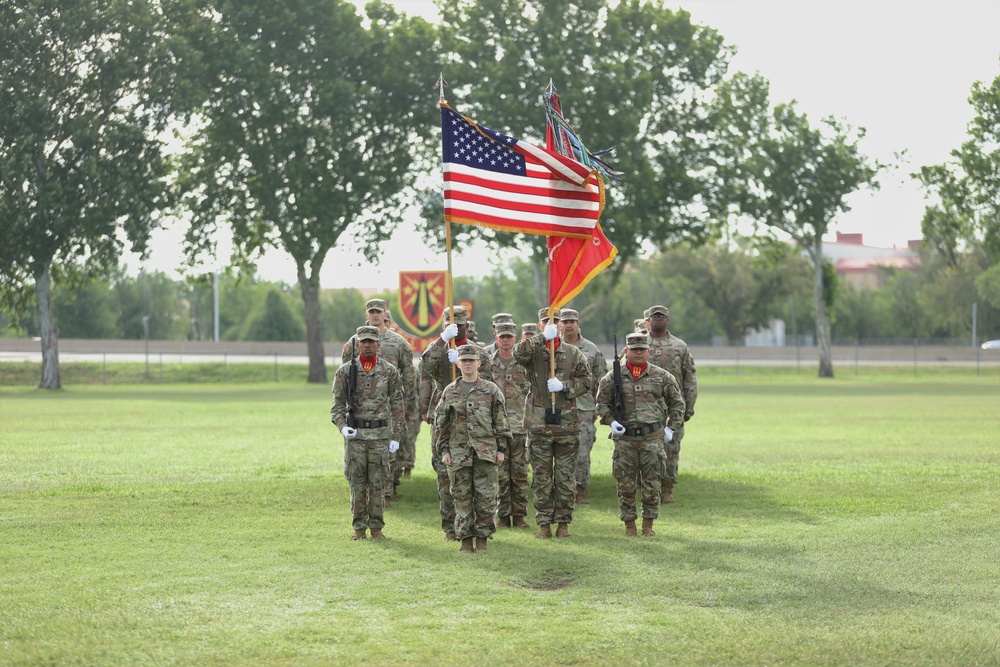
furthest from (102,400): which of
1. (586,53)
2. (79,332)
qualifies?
(79,332)

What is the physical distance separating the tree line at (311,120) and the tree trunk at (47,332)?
0.08 metres

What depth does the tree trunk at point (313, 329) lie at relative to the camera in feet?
173

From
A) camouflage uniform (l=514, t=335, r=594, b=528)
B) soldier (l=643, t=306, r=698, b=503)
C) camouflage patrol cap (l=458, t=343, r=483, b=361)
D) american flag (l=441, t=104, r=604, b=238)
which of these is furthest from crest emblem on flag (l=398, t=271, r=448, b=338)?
camouflage patrol cap (l=458, t=343, r=483, b=361)

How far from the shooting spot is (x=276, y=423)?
1174 inches

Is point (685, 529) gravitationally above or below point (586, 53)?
below

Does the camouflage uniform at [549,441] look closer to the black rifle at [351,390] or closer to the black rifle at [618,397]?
the black rifle at [618,397]

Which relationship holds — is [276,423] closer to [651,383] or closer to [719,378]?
[651,383]

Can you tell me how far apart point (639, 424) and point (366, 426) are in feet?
8.53

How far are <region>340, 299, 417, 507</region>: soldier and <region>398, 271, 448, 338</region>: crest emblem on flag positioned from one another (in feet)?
87.8

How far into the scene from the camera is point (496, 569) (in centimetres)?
1123

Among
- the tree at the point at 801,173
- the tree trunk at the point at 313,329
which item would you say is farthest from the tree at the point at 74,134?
the tree at the point at 801,173

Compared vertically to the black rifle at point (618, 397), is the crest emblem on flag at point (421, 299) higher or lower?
higher

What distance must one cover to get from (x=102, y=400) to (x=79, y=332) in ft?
192

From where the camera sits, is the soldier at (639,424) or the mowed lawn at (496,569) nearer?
the mowed lawn at (496,569)
